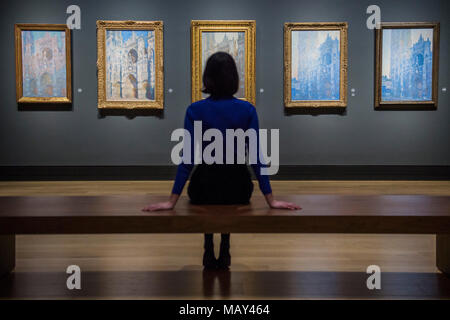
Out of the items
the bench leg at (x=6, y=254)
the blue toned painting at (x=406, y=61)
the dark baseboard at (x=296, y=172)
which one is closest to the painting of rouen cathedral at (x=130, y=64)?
the dark baseboard at (x=296, y=172)

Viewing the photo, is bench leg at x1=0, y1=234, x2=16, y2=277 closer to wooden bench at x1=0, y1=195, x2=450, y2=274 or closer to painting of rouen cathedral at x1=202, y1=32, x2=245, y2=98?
wooden bench at x1=0, y1=195, x2=450, y2=274

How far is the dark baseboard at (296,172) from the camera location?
27.9 feet

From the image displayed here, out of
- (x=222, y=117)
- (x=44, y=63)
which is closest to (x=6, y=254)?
(x=222, y=117)

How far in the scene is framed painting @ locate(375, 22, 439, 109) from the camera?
8320 millimetres

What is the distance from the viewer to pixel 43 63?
837cm

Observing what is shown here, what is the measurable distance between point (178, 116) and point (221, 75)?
5.91 metres

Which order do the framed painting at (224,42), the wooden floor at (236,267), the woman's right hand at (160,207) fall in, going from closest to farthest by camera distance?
the woman's right hand at (160,207) → the wooden floor at (236,267) → the framed painting at (224,42)

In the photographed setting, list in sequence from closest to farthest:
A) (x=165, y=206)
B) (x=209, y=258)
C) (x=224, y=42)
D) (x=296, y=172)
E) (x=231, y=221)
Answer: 1. (x=231, y=221)
2. (x=165, y=206)
3. (x=209, y=258)
4. (x=224, y=42)
5. (x=296, y=172)

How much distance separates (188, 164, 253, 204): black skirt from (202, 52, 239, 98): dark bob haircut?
52cm

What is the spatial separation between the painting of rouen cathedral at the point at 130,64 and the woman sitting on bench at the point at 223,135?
5.88m

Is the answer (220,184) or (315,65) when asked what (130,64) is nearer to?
(315,65)

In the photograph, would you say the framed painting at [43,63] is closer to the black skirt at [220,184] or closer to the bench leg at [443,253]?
the black skirt at [220,184]

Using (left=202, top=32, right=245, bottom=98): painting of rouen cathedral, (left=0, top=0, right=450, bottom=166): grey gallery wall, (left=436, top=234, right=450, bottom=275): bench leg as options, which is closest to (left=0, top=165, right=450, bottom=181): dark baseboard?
(left=0, top=0, right=450, bottom=166): grey gallery wall

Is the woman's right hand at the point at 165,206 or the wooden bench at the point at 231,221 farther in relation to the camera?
the woman's right hand at the point at 165,206
